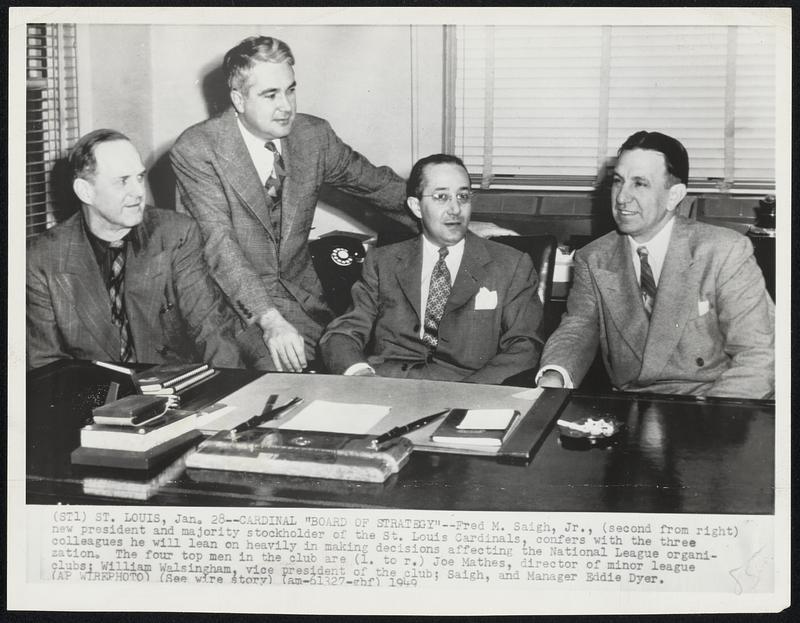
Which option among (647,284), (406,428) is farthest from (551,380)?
(406,428)

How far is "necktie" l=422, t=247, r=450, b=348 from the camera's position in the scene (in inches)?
90.5

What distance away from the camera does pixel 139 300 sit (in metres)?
2.23

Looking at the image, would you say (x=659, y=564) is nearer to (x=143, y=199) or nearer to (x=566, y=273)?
(x=566, y=273)

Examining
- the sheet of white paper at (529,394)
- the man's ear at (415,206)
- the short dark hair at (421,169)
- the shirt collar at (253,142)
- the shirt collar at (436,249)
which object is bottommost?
the sheet of white paper at (529,394)

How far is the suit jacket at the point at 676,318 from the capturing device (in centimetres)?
199

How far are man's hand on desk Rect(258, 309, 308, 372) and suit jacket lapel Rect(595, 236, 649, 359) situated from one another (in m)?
0.91

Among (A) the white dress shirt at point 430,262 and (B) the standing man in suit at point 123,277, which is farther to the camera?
(A) the white dress shirt at point 430,262

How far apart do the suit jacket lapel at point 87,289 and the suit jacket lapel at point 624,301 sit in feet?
4.64

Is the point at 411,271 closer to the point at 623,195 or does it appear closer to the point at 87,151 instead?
the point at 623,195

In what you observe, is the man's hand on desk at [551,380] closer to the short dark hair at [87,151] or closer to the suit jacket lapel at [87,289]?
the suit jacket lapel at [87,289]

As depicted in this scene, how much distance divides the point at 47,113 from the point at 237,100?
1.95 feet

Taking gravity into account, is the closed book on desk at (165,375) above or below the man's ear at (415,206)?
below

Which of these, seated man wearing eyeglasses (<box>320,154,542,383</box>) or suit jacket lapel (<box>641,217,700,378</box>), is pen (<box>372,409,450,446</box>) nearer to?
seated man wearing eyeglasses (<box>320,154,542,383</box>)

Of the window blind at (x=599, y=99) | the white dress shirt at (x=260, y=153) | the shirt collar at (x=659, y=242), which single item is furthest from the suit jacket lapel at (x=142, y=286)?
the shirt collar at (x=659, y=242)
